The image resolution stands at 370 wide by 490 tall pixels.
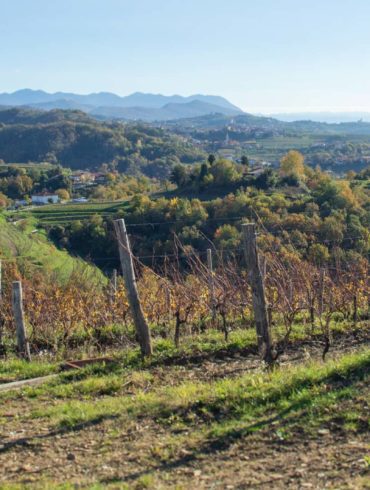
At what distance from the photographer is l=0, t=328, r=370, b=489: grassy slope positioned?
159 inches

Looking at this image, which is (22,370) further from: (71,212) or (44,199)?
(44,199)

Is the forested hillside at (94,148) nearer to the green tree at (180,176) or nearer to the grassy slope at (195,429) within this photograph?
the green tree at (180,176)

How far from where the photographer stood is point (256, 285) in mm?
6461

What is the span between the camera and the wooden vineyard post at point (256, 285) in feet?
21.1

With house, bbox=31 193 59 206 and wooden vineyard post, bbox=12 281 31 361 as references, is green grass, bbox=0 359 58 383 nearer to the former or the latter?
wooden vineyard post, bbox=12 281 31 361

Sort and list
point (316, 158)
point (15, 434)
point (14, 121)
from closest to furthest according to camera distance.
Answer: point (15, 434), point (316, 158), point (14, 121)

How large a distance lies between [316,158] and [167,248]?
93350mm

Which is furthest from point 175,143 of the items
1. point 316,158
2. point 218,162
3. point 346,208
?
point 346,208

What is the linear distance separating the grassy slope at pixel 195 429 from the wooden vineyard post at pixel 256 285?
1.25 feet

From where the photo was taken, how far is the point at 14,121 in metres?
193

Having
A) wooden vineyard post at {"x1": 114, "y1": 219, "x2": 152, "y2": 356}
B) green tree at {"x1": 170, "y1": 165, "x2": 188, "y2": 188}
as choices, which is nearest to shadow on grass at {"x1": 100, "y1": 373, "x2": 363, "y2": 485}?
wooden vineyard post at {"x1": 114, "y1": 219, "x2": 152, "y2": 356}

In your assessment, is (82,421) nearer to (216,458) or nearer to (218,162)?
(216,458)

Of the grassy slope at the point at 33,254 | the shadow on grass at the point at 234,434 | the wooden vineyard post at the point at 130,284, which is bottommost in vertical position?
the grassy slope at the point at 33,254

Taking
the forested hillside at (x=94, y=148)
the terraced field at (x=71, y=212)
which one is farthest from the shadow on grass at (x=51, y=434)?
the forested hillside at (x=94, y=148)
